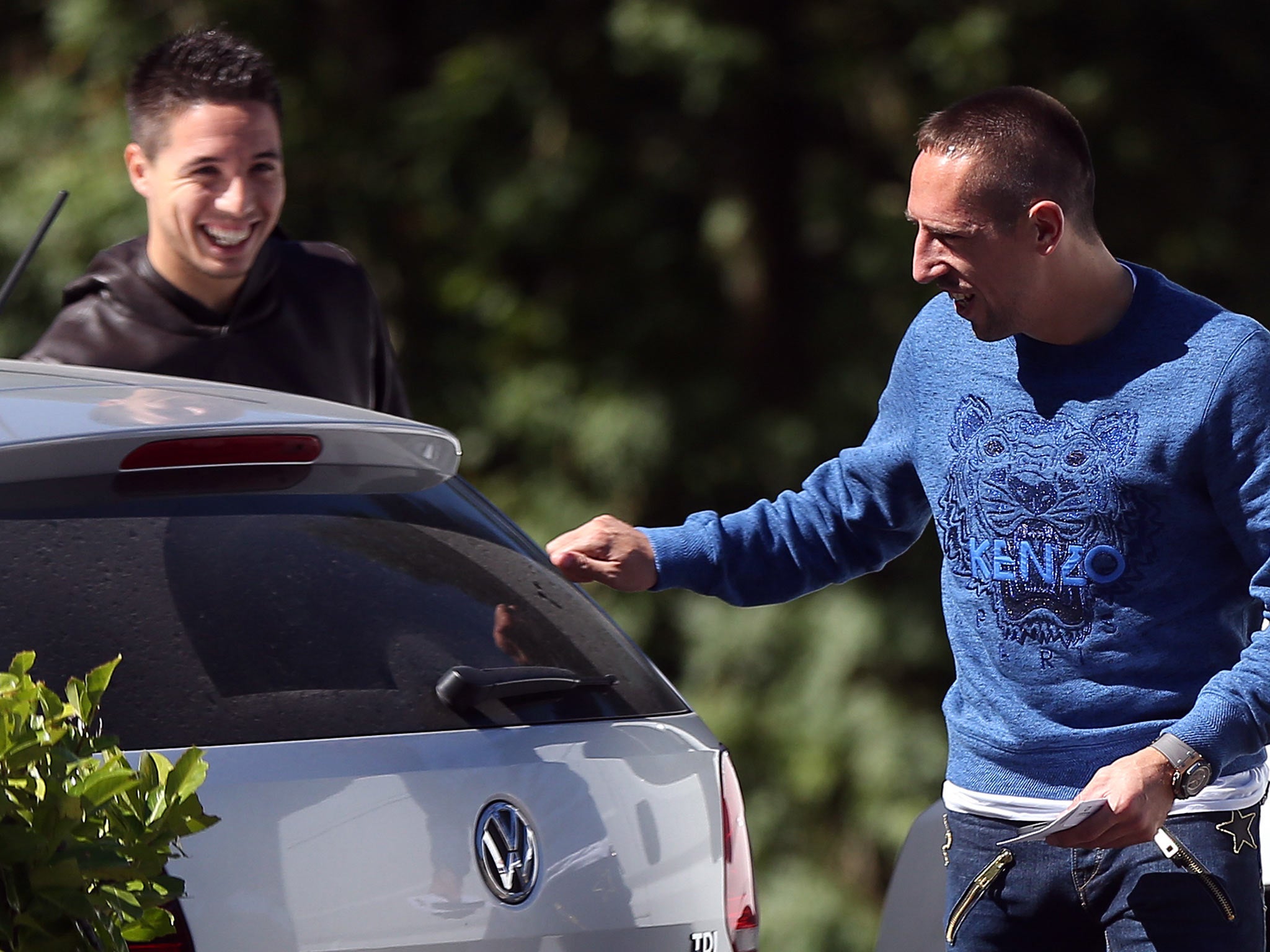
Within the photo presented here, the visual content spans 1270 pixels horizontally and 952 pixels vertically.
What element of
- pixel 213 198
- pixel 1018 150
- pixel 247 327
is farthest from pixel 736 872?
pixel 213 198

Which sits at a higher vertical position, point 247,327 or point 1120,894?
point 247,327

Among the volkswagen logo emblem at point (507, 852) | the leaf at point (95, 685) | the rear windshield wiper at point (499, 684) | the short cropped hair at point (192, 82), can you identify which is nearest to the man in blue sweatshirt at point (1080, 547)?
the rear windshield wiper at point (499, 684)

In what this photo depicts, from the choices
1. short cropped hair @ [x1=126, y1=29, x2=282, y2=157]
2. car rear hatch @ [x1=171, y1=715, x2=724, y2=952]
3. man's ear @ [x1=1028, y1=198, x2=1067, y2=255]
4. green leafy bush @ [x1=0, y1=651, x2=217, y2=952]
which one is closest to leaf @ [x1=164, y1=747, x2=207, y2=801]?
green leafy bush @ [x1=0, y1=651, x2=217, y2=952]

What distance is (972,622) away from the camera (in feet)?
8.66

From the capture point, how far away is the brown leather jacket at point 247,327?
3.53 meters

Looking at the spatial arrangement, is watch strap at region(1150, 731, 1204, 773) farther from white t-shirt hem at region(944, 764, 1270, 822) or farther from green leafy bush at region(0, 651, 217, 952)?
green leafy bush at region(0, 651, 217, 952)

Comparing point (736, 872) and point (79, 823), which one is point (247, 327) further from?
point (79, 823)

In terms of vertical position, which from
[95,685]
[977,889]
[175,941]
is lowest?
[977,889]

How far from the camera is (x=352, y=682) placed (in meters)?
2.19

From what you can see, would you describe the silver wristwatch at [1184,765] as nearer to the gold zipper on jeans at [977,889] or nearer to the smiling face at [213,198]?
the gold zipper on jeans at [977,889]

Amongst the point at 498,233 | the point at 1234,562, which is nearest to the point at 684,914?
the point at 1234,562

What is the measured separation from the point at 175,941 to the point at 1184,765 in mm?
1190

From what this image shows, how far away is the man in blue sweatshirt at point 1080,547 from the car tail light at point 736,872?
327 millimetres

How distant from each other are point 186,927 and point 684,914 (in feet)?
2.17
